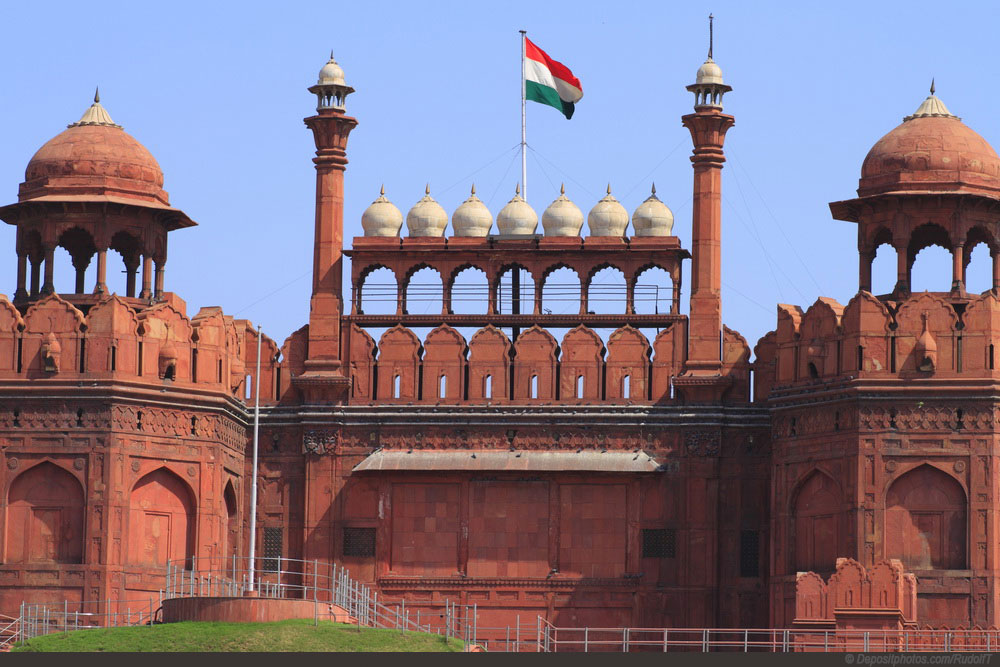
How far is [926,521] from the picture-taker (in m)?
51.8

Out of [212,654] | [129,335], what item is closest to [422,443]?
[129,335]

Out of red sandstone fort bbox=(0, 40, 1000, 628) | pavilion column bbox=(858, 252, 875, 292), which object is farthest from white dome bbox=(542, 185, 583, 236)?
pavilion column bbox=(858, 252, 875, 292)

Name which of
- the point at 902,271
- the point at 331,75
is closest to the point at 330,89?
the point at 331,75

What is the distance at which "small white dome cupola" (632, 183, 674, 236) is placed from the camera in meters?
57.2

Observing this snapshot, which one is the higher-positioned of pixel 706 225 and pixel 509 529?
pixel 706 225

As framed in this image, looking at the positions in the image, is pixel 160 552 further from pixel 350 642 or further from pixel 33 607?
pixel 350 642

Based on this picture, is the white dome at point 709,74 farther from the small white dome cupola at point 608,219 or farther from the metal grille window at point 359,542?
the metal grille window at point 359,542

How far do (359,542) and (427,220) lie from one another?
684cm

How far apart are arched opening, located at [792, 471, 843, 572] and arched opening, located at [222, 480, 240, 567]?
445 inches

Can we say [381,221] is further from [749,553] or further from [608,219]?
[749,553]

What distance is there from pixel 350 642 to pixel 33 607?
7.35 m

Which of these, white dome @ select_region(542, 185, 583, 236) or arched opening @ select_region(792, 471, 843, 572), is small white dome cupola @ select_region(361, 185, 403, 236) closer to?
white dome @ select_region(542, 185, 583, 236)

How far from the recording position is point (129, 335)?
5334 centimetres

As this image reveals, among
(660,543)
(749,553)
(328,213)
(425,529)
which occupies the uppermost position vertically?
(328,213)
